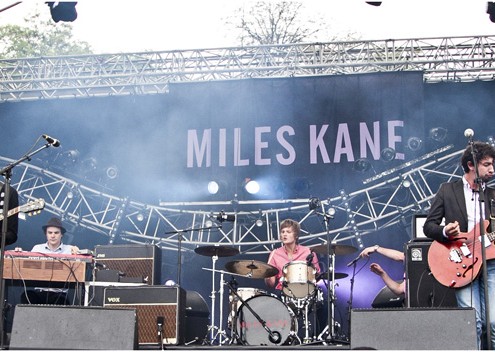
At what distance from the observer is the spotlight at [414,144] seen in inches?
484

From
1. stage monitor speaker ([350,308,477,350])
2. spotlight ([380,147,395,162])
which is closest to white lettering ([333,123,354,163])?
spotlight ([380,147,395,162])

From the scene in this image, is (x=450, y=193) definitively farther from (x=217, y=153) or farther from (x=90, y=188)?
(x=90, y=188)

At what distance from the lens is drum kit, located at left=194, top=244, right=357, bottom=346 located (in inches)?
388

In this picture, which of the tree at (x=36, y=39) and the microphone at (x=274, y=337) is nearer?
the microphone at (x=274, y=337)

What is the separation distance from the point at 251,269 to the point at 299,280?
632 mm

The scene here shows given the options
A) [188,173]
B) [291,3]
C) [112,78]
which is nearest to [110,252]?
[188,173]

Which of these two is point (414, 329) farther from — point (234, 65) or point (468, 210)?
point (234, 65)

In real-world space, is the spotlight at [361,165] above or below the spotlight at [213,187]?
above

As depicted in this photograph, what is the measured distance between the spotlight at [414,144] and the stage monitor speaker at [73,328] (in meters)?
7.31

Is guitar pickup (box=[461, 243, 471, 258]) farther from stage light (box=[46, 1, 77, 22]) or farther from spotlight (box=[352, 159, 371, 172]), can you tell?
spotlight (box=[352, 159, 371, 172])

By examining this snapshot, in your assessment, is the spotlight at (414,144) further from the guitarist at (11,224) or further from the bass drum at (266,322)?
the guitarist at (11,224)

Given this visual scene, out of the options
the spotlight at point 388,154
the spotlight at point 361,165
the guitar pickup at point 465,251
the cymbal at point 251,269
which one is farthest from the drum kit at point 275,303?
the guitar pickup at point 465,251

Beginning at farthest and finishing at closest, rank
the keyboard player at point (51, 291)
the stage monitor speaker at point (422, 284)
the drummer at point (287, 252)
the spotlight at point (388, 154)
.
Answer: the spotlight at point (388, 154) < the drummer at point (287, 252) < the keyboard player at point (51, 291) < the stage monitor speaker at point (422, 284)

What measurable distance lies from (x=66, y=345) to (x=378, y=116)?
770cm
